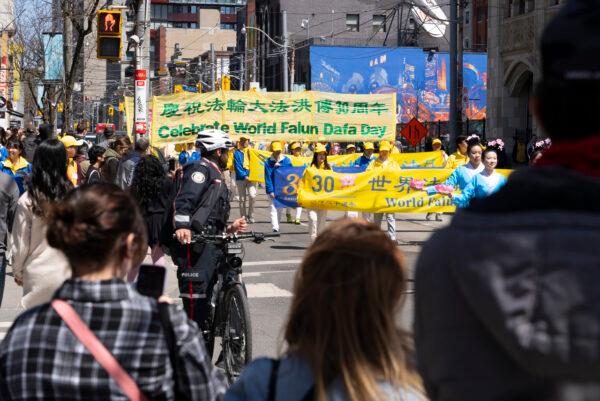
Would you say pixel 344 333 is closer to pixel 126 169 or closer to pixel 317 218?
pixel 126 169

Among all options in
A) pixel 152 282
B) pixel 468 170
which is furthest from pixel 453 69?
pixel 152 282

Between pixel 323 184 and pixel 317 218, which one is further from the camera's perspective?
pixel 317 218

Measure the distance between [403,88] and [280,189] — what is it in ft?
152

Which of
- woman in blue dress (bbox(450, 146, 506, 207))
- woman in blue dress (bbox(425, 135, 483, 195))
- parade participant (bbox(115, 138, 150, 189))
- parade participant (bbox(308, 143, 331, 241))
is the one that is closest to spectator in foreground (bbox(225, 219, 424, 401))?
woman in blue dress (bbox(450, 146, 506, 207))

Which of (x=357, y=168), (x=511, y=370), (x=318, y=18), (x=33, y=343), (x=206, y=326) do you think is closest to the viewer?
(x=511, y=370)

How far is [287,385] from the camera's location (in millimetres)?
2711

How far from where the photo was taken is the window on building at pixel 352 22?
87.1m

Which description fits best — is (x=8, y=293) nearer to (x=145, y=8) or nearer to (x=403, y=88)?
(x=145, y=8)

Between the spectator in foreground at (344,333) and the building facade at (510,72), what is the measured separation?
38.1 m

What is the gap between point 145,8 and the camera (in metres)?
25.3

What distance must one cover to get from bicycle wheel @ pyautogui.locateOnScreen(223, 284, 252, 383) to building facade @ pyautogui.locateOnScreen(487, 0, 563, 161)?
3347cm

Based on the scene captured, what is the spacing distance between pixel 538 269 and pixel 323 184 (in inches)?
657

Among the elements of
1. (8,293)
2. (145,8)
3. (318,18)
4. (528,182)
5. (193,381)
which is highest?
(318,18)

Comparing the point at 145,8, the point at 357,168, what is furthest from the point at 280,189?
the point at 145,8
